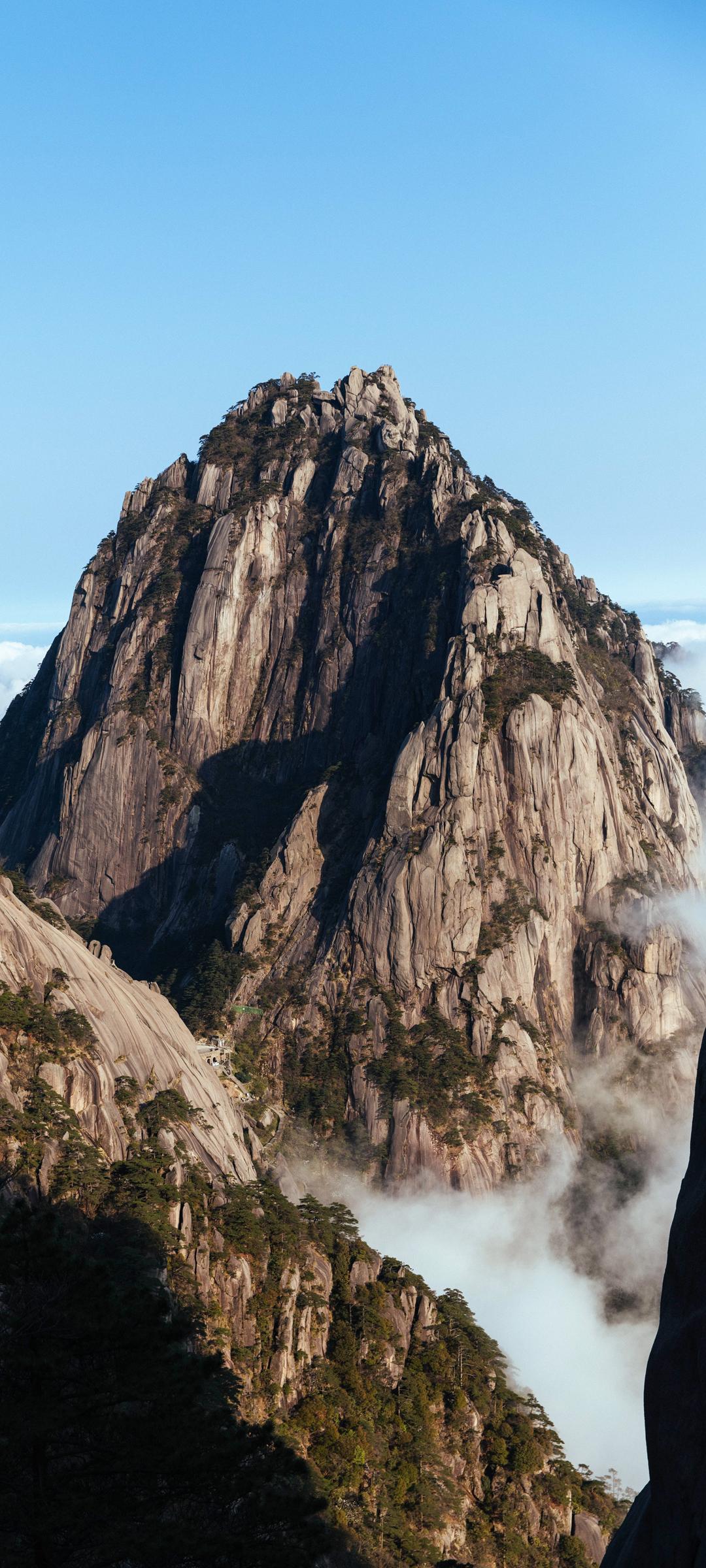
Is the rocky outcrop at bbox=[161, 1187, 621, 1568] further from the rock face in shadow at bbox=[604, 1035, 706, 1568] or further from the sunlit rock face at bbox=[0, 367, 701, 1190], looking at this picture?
the sunlit rock face at bbox=[0, 367, 701, 1190]

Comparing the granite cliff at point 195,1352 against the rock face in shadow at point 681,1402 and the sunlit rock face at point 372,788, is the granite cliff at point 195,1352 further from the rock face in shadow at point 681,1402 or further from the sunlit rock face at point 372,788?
the sunlit rock face at point 372,788

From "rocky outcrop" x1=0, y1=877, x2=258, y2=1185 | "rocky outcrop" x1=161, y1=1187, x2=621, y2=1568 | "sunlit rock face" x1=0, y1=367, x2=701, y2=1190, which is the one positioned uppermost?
"sunlit rock face" x1=0, y1=367, x2=701, y2=1190

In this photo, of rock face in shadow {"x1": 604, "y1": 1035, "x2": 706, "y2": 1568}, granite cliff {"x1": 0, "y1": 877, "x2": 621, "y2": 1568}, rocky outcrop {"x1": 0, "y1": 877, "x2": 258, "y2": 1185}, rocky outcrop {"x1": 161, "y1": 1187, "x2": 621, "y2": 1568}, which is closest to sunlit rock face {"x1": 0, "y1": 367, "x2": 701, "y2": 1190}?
granite cliff {"x1": 0, "y1": 877, "x2": 621, "y2": 1568}

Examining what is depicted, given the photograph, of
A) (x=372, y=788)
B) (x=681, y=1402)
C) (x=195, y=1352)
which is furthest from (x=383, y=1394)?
(x=372, y=788)

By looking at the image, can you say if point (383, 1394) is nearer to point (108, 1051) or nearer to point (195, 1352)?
point (195, 1352)

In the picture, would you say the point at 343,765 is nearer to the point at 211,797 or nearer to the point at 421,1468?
the point at 211,797

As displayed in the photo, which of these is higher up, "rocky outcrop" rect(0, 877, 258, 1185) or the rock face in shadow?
"rocky outcrop" rect(0, 877, 258, 1185)
